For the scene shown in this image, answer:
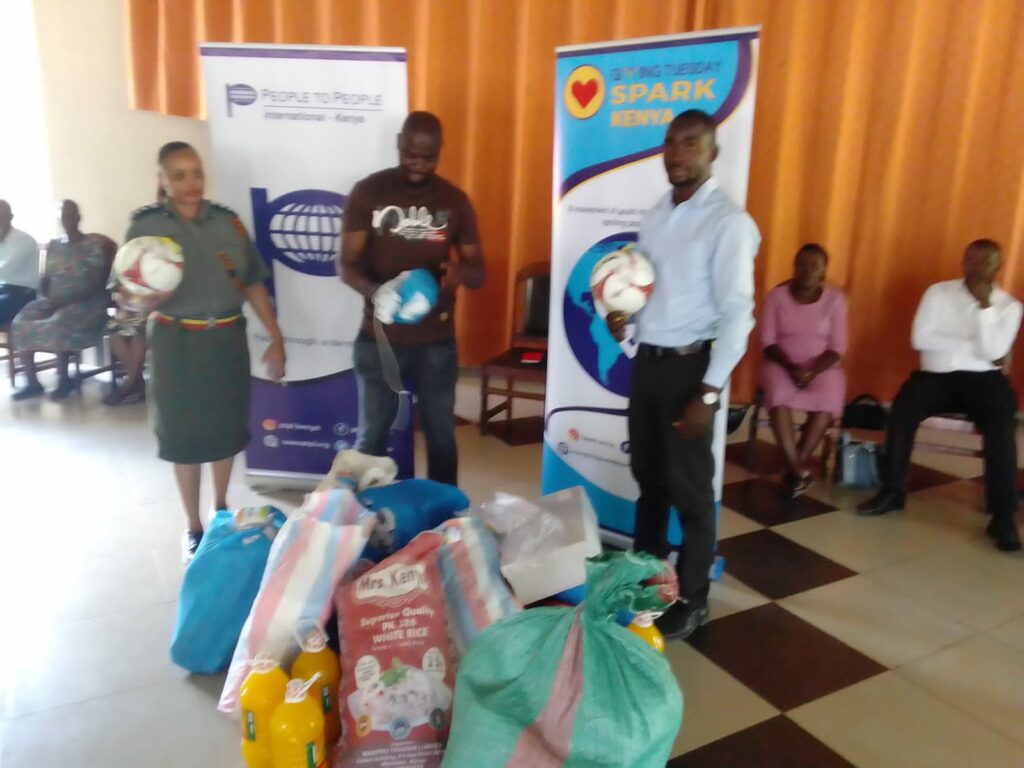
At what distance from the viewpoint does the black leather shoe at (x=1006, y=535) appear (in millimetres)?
2727

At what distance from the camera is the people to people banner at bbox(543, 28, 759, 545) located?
84.4 inches

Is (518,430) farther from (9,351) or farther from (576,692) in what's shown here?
(9,351)

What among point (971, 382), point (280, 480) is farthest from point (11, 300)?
point (971, 382)

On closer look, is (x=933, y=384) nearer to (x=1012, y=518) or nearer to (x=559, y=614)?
(x=1012, y=518)

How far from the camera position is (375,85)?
2.68m

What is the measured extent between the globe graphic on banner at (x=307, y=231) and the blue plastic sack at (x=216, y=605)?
127 centimetres

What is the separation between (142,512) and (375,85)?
1711 millimetres

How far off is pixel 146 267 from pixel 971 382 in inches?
110

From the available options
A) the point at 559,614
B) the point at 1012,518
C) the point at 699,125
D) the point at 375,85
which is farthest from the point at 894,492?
the point at 375,85

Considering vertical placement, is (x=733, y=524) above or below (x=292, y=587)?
below

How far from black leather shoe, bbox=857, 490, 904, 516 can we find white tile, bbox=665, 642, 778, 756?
1304mm

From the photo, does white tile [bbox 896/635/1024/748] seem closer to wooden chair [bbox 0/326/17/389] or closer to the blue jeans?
the blue jeans

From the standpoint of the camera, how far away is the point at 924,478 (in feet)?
11.2

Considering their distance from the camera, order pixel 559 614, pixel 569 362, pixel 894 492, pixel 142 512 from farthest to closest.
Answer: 1. pixel 894 492
2. pixel 142 512
3. pixel 569 362
4. pixel 559 614
